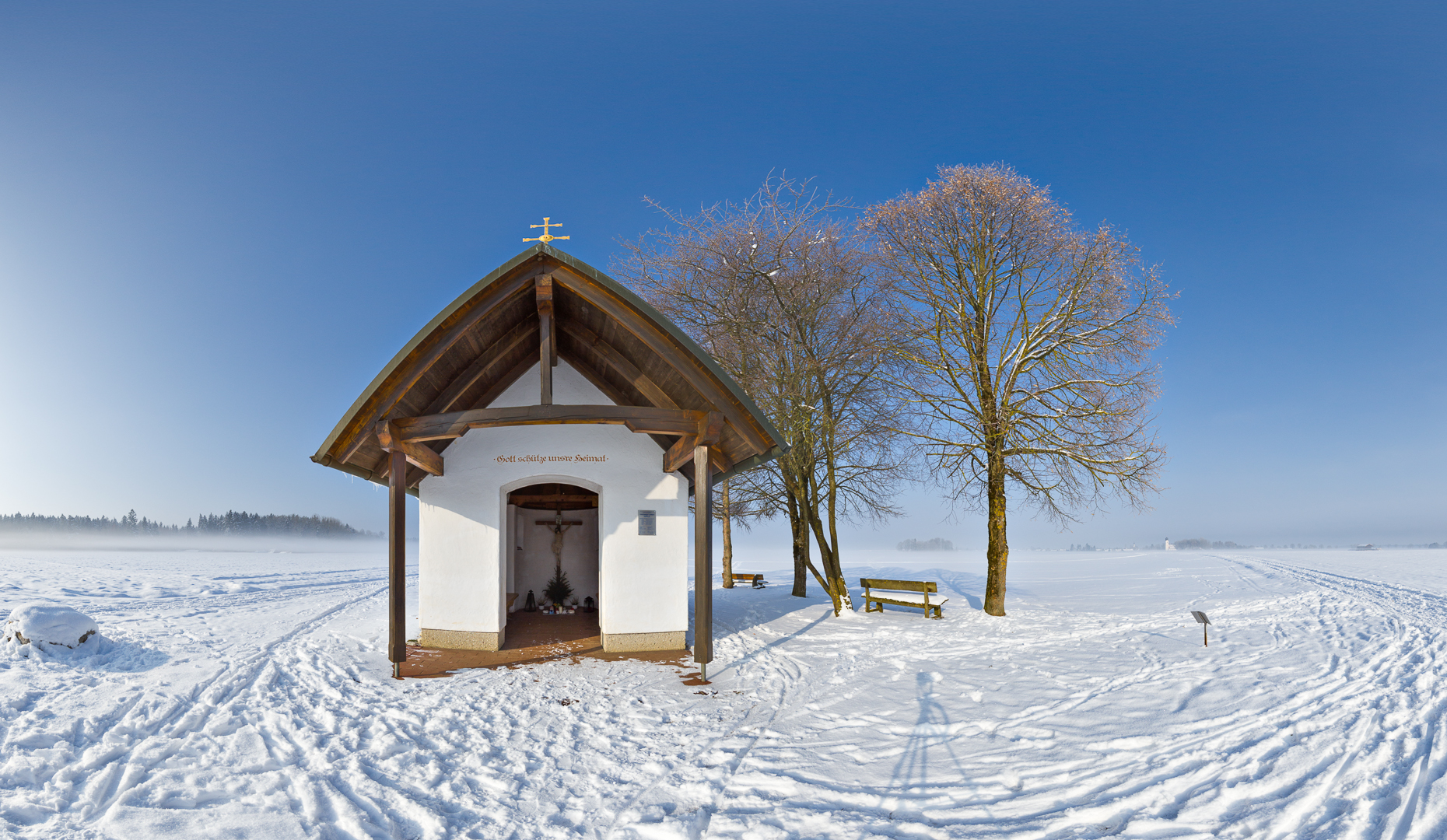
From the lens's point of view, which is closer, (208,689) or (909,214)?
(208,689)

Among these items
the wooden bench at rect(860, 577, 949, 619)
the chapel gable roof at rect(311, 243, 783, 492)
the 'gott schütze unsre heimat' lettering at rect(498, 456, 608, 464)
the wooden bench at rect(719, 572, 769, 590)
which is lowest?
the wooden bench at rect(719, 572, 769, 590)

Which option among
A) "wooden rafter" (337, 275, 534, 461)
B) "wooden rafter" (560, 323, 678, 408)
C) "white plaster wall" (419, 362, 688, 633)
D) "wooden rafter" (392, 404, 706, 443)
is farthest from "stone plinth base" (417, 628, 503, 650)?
"wooden rafter" (560, 323, 678, 408)

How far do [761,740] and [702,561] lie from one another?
2744 mm

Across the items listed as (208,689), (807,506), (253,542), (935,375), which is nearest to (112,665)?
(208,689)

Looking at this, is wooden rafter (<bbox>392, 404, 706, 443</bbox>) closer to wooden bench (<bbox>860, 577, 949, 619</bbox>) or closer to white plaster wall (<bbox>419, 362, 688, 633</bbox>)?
white plaster wall (<bbox>419, 362, 688, 633</bbox>)

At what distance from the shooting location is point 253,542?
246 feet

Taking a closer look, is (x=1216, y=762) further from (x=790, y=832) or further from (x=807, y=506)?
(x=807, y=506)

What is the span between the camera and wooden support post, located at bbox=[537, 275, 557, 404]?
8156mm

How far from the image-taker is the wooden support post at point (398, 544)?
8.28 meters

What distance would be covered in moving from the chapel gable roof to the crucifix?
4.42 m

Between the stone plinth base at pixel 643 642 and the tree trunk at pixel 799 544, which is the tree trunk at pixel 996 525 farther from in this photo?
the stone plinth base at pixel 643 642

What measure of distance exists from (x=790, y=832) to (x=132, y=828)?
13.6 ft

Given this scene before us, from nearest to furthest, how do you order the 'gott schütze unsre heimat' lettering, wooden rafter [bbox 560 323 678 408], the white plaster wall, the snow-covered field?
the snow-covered field → wooden rafter [bbox 560 323 678 408] → the white plaster wall → the 'gott schütze unsre heimat' lettering

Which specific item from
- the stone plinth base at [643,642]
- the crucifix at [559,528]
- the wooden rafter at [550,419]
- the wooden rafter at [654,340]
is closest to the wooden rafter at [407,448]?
the wooden rafter at [550,419]
